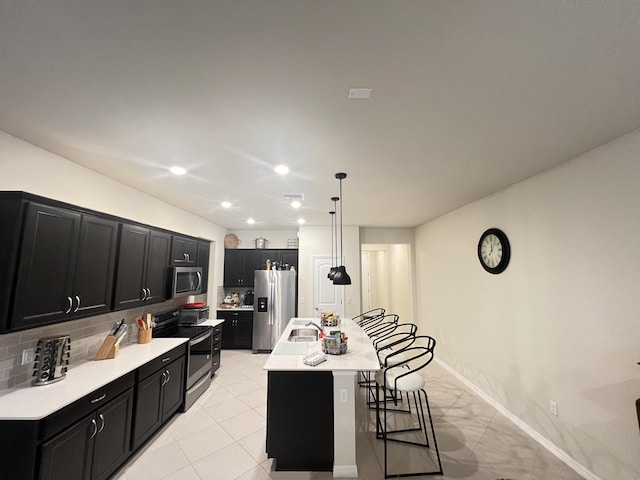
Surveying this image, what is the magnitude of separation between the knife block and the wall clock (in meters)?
4.31

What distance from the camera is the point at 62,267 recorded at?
2.01 metres

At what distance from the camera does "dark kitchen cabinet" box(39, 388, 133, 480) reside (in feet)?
5.40

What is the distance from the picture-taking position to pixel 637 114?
171 centimetres

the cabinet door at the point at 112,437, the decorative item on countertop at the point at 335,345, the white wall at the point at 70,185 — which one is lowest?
the cabinet door at the point at 112,437

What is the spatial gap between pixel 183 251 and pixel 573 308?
14.3ft

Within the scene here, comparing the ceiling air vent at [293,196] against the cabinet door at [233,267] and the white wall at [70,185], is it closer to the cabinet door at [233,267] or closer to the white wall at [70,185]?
the white wall at [70,185]

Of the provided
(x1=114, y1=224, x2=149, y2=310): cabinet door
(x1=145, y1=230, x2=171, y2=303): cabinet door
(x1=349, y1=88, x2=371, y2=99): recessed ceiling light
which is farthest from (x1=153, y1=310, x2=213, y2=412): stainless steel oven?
(x1=349, y1=88, x2=371, y2=99): recessed ceiling light

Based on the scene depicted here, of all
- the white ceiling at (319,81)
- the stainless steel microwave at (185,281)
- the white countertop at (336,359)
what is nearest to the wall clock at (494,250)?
the white ceiling at (319,81)

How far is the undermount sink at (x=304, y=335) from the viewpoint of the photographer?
138 inches

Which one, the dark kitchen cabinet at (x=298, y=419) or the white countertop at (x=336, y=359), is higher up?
the white countertop at (x=336, y=359)

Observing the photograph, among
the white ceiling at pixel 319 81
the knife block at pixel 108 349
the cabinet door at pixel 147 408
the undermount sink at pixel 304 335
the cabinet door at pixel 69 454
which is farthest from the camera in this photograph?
the undermount sink at pixel 304 335

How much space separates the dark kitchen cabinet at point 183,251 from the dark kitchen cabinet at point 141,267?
0.14 metres

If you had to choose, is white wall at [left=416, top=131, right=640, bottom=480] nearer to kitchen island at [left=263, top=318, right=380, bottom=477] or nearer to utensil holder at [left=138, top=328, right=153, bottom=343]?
kitchen island at [left=263, top=318, right=380, bottom=477]

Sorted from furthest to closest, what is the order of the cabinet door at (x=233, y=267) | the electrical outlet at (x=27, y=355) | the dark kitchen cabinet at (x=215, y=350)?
the cabinet door at (x=233, y=267) < the dark kitchen cabinet at (x=215, y=350) < the electrical outlet at (x=27, y=355)
